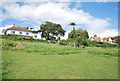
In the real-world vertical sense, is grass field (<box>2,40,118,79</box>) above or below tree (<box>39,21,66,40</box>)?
below

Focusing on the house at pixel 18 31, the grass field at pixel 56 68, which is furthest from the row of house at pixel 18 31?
the grass field at pixel 56 68

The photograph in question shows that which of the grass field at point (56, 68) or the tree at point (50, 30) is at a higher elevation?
the tree at point (50, 30)

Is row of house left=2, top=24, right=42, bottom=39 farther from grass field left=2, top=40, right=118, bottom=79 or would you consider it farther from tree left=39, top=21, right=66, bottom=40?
grass field left=2, top=40, right=118, bottom=79

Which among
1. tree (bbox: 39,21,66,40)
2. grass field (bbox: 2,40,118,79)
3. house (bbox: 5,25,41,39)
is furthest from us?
tree (bbox: 39,21,66,40)

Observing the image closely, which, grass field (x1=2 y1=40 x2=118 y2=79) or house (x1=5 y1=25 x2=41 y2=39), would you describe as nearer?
grass field (x1=2 y1=40 x2=118 y2=79)

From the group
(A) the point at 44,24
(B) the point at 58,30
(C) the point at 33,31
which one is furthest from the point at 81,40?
(C) the point at 33,31

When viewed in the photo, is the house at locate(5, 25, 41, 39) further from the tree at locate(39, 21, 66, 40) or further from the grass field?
the grass field

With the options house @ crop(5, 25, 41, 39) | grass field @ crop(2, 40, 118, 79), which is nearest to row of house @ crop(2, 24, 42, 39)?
house @ crop(5, 25, 41, 39)

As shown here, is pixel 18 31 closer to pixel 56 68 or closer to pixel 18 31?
pixel 18 31

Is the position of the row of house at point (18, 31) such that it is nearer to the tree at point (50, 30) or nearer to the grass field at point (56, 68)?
the tree at point (50, 30)

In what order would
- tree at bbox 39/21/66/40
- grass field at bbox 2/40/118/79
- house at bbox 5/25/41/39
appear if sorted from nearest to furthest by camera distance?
grass field at bbox 2/40/118/79
house at bbox 5/25/41/39
tree at bbox 39/21/66/40

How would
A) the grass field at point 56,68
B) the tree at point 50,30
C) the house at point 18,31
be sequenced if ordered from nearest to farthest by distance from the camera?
the grass field at point 56,68 < the house at point 18,31 < the tree at point 50,30

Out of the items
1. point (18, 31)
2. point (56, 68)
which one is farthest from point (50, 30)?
point (56, 68)

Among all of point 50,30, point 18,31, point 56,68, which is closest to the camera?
point 56,68
